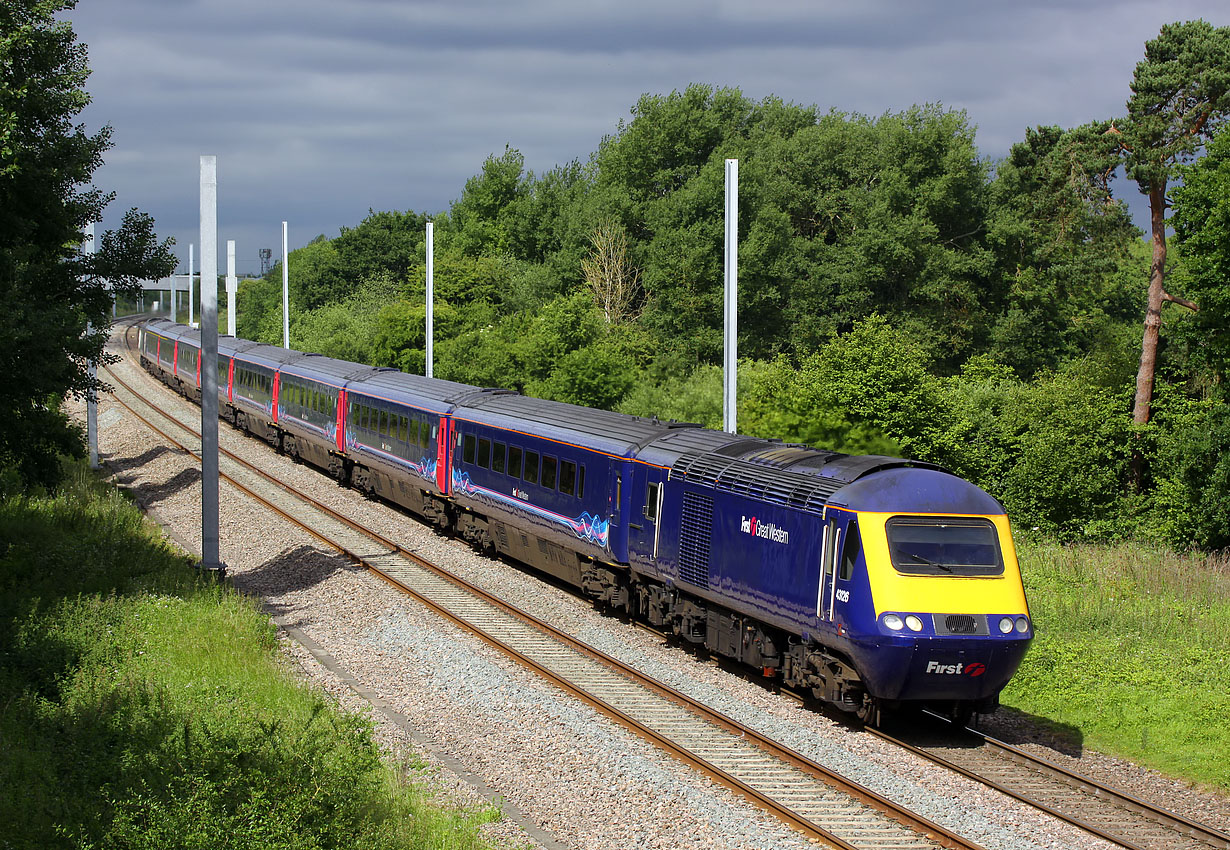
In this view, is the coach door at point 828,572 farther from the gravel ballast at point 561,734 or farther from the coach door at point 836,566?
the gravel ballast at point 561,734

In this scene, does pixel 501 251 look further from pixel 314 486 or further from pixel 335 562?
pixel 335 562

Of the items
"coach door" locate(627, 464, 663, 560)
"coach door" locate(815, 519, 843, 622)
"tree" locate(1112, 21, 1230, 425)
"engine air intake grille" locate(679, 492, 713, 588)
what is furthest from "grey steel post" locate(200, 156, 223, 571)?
"tree" locate(1112, 21, 1230, 425)

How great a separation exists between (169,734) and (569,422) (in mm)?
10734

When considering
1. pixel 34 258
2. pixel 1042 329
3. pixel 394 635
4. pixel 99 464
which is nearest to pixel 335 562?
pixel 394 635

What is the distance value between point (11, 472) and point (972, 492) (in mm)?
23315

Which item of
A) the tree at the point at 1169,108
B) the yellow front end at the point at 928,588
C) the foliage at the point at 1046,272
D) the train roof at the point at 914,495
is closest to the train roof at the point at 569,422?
the train roof at the point at 914,495

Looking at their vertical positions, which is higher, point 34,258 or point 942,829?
point 34,258

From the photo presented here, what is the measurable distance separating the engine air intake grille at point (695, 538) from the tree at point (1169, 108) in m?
22.9

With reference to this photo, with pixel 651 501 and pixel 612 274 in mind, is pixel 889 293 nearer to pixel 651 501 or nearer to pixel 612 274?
pixel 612 274

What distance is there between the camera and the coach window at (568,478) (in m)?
18.7

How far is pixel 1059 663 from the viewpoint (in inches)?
589

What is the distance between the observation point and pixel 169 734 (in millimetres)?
10227

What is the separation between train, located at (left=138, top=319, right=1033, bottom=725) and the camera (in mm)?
11711

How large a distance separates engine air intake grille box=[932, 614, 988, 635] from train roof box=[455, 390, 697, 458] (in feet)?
21.8
